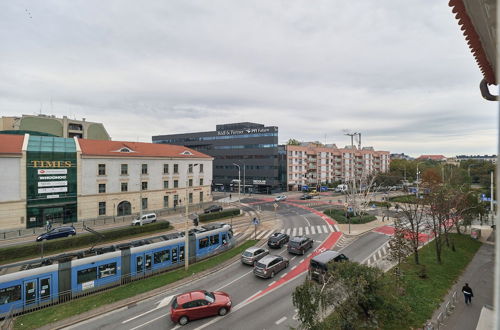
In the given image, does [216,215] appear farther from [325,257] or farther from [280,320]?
[280,320]

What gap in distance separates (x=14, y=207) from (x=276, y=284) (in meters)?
37.3

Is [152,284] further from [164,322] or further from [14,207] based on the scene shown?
[14,207]

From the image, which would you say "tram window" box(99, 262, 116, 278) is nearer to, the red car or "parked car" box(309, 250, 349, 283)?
the red car

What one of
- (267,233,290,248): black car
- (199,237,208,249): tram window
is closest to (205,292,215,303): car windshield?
(199,237,208,249): tram window

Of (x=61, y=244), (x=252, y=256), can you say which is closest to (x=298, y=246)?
(x=252, y=256)

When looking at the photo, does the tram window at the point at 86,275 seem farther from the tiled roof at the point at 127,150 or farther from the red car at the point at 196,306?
the tiled roof at the point at 127,150

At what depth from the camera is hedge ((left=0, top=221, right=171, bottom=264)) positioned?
2403 centimetres

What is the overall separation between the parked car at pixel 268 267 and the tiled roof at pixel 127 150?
3428cm

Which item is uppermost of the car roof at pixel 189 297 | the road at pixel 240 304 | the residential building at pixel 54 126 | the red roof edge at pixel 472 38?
the residential building at pixel 54 126

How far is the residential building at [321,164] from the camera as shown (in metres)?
81.6

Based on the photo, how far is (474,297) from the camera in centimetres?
1642

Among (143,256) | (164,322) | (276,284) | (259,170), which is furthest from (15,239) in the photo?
(259,170)

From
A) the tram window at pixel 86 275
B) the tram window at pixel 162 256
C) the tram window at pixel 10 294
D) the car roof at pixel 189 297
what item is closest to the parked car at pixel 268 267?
the car roof at pixel 189 297

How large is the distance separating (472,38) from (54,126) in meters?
91.4
